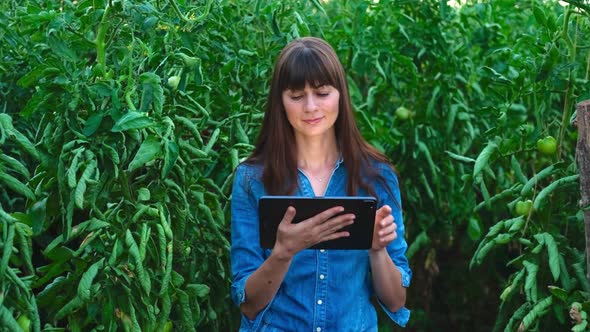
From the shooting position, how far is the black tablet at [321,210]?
219 centimetres

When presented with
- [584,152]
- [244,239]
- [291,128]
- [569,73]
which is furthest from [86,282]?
[569,73]

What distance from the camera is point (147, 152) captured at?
228 centimetres

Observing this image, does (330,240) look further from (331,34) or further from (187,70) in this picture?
(331,34)

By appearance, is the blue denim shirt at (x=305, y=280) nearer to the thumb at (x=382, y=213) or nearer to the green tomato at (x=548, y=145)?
the thumb at (x=382, y=213)

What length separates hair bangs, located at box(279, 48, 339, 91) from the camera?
2385mm

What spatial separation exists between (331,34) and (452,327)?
1.50 meters

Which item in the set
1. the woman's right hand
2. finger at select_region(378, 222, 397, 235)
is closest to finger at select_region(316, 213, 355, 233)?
the woman's right hand

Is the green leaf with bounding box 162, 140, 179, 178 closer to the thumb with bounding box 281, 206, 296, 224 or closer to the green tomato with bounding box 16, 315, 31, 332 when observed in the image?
the thumb with bounding box 281, 206, 296, 224

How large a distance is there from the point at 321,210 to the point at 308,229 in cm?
5

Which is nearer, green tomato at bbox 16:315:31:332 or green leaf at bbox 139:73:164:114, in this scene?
green tomato at bbox 16:315:31:332

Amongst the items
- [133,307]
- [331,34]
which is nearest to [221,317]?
[133,307]

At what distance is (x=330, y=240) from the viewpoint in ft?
7.48

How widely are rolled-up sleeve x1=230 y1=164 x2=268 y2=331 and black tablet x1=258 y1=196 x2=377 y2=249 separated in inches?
5.4

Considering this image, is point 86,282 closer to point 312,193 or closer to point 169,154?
point 169,154
